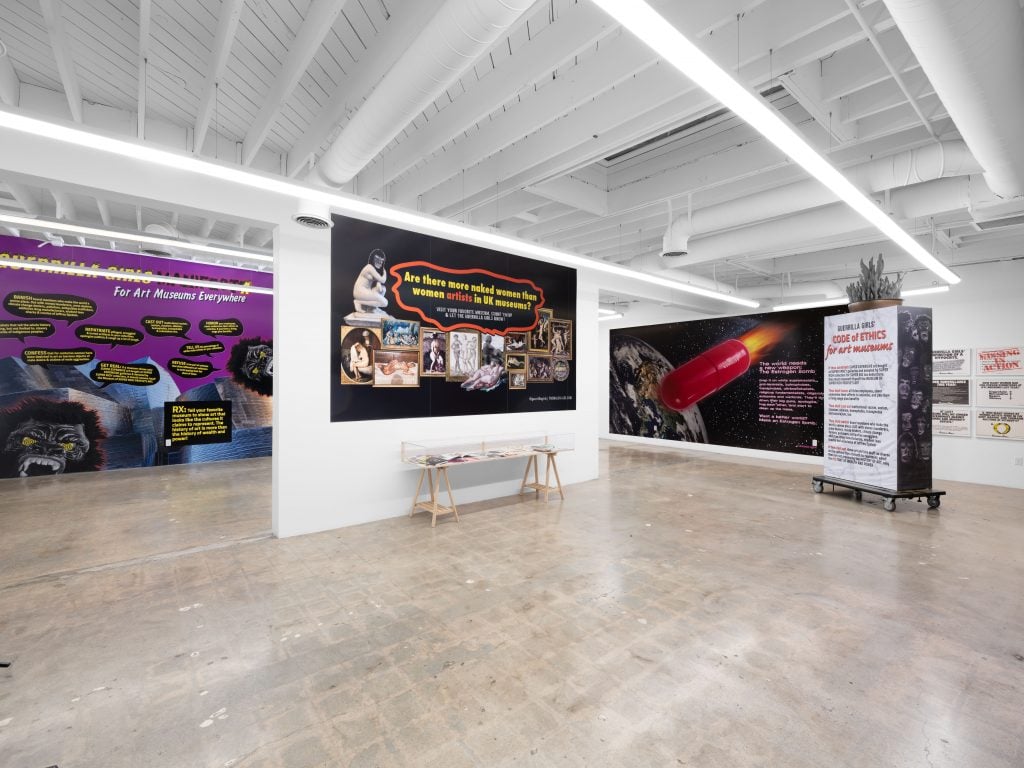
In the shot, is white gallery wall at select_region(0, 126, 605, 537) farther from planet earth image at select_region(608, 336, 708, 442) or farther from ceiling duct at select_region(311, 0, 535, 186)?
planet earth image at select_region(608, 336, 708, 442)

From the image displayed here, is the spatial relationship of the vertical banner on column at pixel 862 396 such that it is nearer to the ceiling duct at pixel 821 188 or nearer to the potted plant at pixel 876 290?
the potted plant at pixel 876 290

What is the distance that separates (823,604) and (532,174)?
171 inches

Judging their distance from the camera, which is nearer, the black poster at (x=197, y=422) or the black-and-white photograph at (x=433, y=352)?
the black-and-white photograph at (x=433, y=352)

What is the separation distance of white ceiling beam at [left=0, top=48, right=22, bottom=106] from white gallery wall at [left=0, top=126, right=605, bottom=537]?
0.67m

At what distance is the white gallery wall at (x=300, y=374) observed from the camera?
3703 mm

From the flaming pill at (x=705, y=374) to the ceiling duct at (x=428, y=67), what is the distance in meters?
8.46

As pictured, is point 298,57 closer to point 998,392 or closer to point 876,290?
point 876,290

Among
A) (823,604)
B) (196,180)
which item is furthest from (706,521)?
(196,180)

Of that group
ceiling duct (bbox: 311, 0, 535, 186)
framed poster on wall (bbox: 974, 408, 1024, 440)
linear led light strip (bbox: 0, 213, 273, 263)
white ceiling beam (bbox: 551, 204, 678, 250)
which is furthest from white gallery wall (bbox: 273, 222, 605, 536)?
framed poster on wall (bbox: 974, 408, 1024, 440)

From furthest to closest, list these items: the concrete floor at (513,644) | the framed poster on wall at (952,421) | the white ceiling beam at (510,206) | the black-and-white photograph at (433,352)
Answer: the framed poster on wall at (952,421) → the white ceiling beam at (510,206) → the black-and-white photograph at (433,352) → the concrete floor at (513,644)

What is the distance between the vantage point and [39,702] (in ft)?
7.10

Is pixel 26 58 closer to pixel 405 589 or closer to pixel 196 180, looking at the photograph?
pixel 196 180

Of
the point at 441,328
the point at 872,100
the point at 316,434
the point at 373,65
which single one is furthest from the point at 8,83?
the point at 872,100

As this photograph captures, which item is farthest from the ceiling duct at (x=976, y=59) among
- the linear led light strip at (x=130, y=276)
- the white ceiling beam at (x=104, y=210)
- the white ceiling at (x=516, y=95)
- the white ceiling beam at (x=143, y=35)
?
the linear led light strip at (x=130, y=276)
